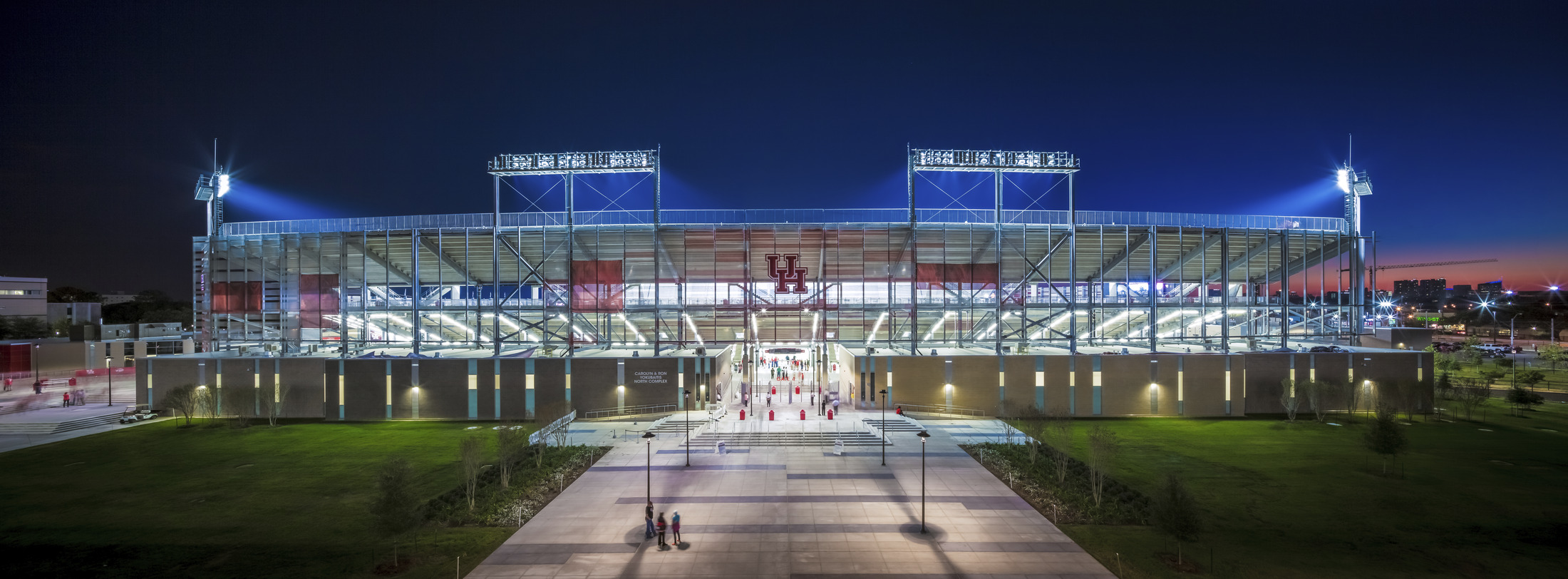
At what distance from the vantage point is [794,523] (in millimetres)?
21406

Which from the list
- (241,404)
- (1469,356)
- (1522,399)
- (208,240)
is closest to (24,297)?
(208,240)

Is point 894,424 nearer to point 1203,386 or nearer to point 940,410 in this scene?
point 940,410

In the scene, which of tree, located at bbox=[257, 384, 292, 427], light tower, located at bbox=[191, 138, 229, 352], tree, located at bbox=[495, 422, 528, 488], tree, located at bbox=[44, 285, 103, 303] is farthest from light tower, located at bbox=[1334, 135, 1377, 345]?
tree, located at bbox=[44, 285, 103, 303]

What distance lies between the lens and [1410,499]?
2338 cm

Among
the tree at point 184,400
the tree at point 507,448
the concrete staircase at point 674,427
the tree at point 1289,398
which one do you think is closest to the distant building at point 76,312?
the tree at point 184,400

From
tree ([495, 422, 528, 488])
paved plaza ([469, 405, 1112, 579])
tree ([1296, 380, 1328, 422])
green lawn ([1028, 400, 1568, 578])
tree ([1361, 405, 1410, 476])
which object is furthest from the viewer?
tree ([1296, 380, 1328, 422])

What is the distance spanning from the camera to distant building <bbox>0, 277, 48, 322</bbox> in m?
86.4

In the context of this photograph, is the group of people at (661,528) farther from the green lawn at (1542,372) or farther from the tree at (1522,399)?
the green lawn at (1542,372)

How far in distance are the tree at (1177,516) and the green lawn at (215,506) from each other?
21.5 metres

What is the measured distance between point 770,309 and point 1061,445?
77.1 ft

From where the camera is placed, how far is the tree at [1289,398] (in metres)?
38.8

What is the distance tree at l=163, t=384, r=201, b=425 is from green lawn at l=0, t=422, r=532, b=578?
2.73 meters

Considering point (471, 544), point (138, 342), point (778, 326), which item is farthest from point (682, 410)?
point (138, 342)

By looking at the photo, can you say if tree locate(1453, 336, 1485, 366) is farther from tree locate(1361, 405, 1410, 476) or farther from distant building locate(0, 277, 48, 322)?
distant building locate(0, 277, 48, 322)
